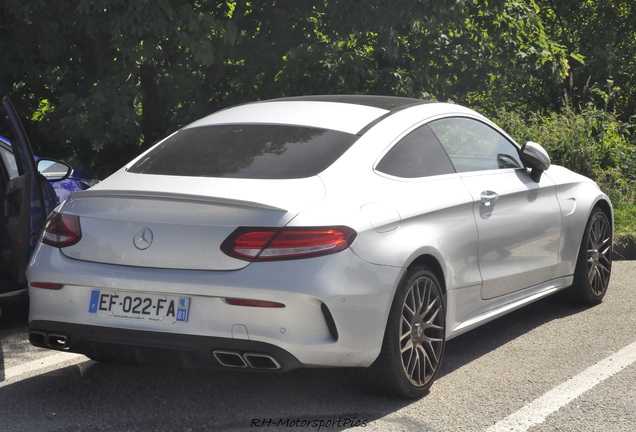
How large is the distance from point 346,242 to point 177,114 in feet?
23.4

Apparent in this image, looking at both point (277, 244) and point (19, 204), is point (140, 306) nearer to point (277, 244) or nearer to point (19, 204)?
point (277, 244)

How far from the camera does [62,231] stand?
537 centimetres

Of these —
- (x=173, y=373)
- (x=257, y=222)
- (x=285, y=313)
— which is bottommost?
(x=173, y=373)

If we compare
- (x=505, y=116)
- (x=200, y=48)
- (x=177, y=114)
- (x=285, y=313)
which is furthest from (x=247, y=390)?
(x=505, y=116)

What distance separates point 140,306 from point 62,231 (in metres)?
0.64

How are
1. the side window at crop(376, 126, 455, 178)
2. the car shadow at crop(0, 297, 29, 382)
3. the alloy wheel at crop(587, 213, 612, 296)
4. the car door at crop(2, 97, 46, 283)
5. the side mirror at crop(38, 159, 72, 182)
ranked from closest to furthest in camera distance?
the side window at crop(376, 126, 455, 178) → the car door at crop(2, 97, 46, 283) → the car shadow at crop(0, 297, 29, 382) → the side mirror at crop(38, 159, 72, 182) → the alloy wheel at crop(587, 213, 612, 296)

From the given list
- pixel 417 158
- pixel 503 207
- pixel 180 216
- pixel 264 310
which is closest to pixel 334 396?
pixel 264 310

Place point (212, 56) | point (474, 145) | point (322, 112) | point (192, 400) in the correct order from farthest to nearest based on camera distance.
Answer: point (212, 56)
point (474, 145)
point (322, 112)
point (192, 400)

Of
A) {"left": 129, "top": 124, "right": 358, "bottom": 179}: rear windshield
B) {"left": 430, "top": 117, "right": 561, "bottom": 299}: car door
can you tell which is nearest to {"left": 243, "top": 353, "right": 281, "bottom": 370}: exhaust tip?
{"left": 129, "top": 124, "right": 358, "bottom": 179}: rear windshield

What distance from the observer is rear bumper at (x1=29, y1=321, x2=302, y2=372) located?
4.93 meters

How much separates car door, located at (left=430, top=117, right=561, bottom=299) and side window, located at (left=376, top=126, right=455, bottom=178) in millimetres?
111

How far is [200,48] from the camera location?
35.0ft

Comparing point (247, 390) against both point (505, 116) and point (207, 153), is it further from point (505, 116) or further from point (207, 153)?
point (505, 116)

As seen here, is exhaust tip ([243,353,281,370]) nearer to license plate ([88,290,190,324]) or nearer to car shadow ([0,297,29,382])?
license plate ([88,290,190,324])
